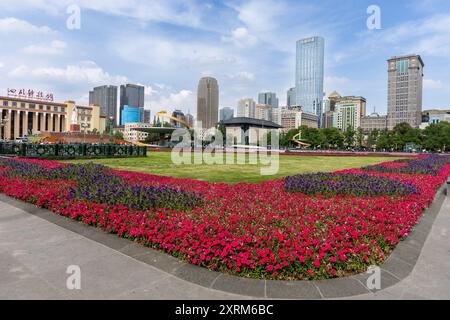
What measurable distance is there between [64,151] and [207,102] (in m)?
145

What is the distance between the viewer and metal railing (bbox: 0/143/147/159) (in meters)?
21.6

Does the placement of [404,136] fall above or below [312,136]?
below

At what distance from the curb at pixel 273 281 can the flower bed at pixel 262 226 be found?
0.12 metres

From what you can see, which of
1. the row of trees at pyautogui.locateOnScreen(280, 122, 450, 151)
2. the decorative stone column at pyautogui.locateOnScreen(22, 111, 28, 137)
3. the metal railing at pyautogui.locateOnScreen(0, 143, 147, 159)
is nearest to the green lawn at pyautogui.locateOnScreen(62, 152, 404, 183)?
the metal railing at pyautogui.locateOnScreen(0, 143, 147, 159)

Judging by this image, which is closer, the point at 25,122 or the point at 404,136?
the point at 404,136

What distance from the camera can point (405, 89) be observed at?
133m

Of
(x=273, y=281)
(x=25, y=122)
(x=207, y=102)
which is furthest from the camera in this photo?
(x=207, y=102)

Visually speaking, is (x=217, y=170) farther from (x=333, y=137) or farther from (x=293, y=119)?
(x=293, y=119)

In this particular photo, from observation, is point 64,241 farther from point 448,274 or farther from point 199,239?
point 448,274

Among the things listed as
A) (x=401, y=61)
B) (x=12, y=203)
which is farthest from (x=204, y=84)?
(x=12, y=203)

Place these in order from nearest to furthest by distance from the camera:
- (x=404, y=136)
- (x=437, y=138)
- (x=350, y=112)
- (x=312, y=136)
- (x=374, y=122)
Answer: (x=437, y=138) → (x=404, y=136) → (x=312, y=136) → (x=374, y=122) → (x=350, y=112)

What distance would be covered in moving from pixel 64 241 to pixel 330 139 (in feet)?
290

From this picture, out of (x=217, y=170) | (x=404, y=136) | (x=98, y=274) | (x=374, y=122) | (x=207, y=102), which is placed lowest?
(x=98, y=274)

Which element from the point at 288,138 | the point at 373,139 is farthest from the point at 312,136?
the point at 373,139
